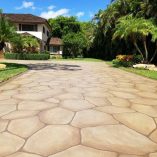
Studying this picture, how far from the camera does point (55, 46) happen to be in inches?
2335

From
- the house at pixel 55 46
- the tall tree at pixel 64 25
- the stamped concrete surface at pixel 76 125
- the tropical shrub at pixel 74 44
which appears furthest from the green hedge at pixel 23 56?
the tall tree at pixel 64 25

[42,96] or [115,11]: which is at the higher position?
[115,11]

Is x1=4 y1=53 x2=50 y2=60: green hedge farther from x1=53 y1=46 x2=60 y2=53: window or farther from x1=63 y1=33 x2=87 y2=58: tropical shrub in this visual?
x1=53 y1=46 x2=60 y2=53: window

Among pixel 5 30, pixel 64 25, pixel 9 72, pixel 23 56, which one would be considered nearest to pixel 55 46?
pixel 64 25

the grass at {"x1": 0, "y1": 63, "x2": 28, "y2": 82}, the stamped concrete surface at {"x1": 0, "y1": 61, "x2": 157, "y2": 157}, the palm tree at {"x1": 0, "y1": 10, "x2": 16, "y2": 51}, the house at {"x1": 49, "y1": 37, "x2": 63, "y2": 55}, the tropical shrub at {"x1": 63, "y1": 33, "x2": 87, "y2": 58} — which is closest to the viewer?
the stamped concrete surface at {"x1": 0, "y1": 61, "x2": 157, "y2": 157}


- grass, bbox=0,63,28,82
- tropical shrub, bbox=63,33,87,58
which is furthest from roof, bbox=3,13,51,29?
grass, bbox=0,63,28,82

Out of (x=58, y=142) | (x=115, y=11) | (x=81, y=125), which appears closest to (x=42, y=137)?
(x=58, y=142)

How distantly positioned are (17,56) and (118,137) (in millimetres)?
32422

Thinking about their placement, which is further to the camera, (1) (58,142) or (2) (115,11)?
(2) (115,11)

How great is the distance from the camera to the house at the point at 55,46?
189 ft

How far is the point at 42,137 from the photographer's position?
4.73m

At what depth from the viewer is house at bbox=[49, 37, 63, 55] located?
189 ft

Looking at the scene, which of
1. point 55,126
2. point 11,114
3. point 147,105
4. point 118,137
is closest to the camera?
point 118,137

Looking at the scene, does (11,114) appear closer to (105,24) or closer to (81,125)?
(81,125)
